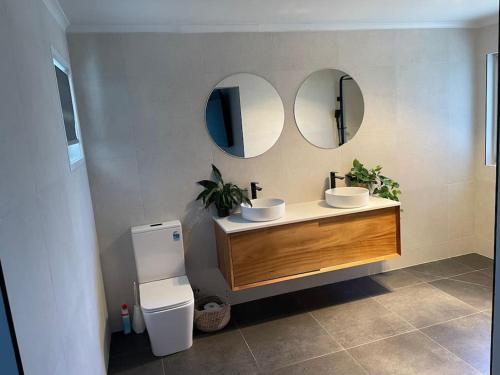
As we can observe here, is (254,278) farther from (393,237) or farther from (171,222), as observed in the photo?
(393,237)

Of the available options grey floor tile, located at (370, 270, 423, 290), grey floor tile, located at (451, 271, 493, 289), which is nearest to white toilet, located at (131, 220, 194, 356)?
grey floor tile, located at (370, 270, 423, 290)

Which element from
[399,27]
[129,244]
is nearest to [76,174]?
[129,244]

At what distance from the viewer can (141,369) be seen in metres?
2.53

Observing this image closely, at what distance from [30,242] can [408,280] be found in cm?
327

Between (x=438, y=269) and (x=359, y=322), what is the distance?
4.33 ft

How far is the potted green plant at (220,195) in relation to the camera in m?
2.98

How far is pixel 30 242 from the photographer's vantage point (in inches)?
46.2

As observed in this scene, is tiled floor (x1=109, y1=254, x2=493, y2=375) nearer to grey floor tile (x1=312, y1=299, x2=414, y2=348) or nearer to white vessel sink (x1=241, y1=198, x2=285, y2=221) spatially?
grey floor tile (x1=312, y1=299, x2=414, y2=348)

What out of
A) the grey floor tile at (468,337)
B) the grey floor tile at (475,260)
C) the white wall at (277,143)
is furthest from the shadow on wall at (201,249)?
the grey floor tile at (475,260)

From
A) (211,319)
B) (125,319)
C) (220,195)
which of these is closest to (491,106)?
(220,195)

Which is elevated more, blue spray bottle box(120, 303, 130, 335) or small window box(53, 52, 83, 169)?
small window box(53, 52, 83, 169)

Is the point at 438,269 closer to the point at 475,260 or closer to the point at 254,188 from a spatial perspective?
the point at 475,260

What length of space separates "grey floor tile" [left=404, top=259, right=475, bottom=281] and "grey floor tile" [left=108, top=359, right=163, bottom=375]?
2.47 metres

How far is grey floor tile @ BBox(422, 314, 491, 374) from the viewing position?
7.83 ft
